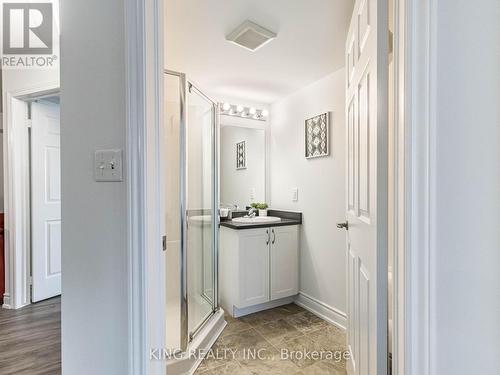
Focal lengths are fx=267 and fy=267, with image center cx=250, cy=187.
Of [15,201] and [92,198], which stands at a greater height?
[92,198]

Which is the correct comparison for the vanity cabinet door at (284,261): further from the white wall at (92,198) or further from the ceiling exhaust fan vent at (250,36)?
the white wall at (92,198)

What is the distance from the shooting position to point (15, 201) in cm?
260

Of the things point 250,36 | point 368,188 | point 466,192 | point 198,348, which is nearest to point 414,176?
point 466,192

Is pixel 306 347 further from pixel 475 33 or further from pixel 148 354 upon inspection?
pixel 475 33

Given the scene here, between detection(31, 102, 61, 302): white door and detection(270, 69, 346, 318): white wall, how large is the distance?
2.36 metres

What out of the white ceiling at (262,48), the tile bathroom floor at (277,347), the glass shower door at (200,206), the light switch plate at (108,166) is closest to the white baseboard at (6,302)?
the glass shower door at (200,206)

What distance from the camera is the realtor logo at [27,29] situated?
2.00 meters

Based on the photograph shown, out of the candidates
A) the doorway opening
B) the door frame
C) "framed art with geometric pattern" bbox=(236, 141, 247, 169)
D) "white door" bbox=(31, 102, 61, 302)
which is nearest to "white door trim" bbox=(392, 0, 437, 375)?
the door frame

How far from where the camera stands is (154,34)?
1.01m

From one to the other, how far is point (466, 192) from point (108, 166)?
1.11m

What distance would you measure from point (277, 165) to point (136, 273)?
2413mm

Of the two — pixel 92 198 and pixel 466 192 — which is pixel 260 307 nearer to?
pixel 92 198

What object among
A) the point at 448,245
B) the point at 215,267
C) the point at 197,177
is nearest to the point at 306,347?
the point at 215,267

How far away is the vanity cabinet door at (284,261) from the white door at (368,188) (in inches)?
46.3
